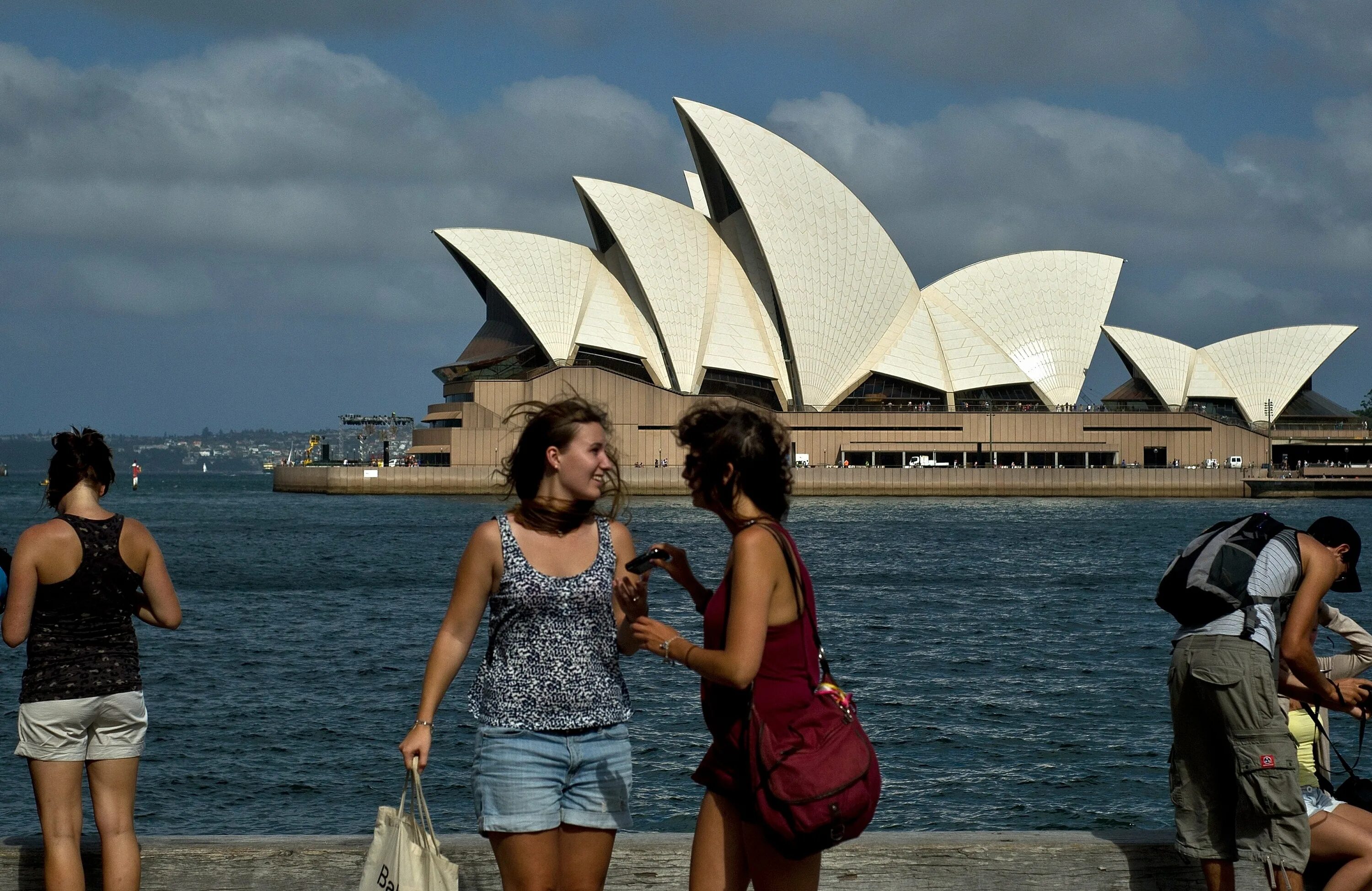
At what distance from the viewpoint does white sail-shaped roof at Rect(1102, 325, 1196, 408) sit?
67.0 metres

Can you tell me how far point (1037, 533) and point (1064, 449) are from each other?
90.8 ft

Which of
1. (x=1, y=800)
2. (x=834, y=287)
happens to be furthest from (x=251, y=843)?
(x=834, y=287)

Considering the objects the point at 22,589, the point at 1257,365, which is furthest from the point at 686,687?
the point at 1257,365

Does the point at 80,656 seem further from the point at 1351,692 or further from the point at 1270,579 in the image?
the point at 1351,692

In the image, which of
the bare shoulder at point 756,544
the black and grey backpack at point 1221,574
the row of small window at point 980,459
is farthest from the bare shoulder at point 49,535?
the row of small window at point 980,459

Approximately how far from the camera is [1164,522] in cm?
4144

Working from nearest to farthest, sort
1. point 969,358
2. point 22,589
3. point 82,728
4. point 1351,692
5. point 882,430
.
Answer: point 22,589 → point 82,728 → point 1351,692 → point 882,430 → point 969,358

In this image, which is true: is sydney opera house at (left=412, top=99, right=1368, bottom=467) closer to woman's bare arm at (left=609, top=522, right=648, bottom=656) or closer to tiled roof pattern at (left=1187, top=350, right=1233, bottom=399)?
tiled roof pattern at (left=1187, top=350, right=1233, bottom=399)

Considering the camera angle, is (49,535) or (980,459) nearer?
(49,535)

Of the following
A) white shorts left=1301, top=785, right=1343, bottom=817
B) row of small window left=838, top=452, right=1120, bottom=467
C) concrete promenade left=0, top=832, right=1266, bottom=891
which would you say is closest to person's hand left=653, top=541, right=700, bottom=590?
concrete promenade left=0, top=832, right=1266, bottom=891

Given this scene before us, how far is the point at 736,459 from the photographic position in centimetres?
315

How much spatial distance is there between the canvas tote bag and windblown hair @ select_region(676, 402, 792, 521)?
3.19ft

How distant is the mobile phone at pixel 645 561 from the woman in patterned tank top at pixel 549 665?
0.07 feet

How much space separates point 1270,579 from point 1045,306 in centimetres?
6315
